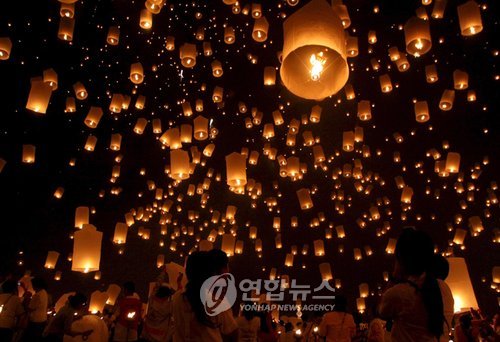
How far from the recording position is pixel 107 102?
11.3m

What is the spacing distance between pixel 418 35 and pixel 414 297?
2855 millimetres

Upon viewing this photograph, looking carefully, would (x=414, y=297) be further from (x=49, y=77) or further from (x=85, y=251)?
(x=49, y=77)

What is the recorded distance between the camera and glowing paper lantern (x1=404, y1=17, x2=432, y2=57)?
3.96 meters

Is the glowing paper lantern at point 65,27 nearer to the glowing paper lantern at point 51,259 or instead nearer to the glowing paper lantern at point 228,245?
the glowing paper lantern at point 228,245

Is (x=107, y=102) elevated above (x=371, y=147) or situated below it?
above

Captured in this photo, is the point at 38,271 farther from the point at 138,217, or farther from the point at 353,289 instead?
the point at 353,289

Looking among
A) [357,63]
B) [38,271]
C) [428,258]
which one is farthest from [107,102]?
[428,258]

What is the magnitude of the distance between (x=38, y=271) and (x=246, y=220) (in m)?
5.79

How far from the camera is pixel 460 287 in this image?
3.29 metres

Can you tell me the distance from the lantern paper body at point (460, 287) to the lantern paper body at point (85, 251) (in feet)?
11.3

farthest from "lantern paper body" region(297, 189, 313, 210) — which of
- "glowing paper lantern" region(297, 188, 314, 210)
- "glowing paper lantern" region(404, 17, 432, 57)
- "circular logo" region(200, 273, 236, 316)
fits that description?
"circular logo" region(200, 273, 236, 316)

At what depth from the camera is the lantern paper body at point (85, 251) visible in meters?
4.67

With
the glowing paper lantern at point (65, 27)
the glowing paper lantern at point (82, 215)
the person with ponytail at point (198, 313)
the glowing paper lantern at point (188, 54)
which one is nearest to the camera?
the person with ponytail at point (198, 313)

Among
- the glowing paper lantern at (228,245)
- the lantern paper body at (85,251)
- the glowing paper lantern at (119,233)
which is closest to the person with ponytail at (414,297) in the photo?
the lantern paper body at (85,251)
